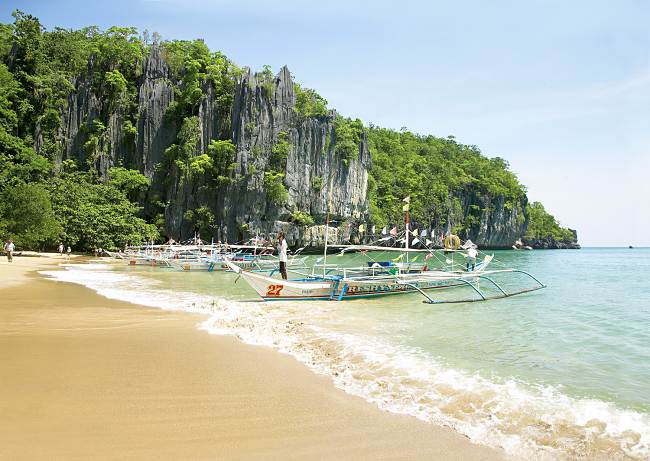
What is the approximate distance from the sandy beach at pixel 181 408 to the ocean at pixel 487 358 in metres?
0.55

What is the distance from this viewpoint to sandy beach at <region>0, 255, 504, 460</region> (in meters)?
3.56

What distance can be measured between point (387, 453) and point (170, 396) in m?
2.47

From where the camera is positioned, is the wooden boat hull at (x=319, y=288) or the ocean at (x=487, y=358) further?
the wooden boat hull at (x=319, y=288)

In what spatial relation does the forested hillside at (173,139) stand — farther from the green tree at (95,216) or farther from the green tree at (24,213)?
the green tree at (24,213)

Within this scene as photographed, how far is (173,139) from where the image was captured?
156 feet

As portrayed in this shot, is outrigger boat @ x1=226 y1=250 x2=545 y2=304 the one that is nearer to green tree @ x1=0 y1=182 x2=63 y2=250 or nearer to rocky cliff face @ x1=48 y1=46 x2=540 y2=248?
green tree @ x1=0 y1=182 x2=63 y2=250

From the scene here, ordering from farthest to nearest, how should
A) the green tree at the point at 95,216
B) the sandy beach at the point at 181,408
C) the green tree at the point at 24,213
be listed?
the green tree at the point at 95,216
the green tree at the point at 24,213
the sandy beach at the point at 181,408

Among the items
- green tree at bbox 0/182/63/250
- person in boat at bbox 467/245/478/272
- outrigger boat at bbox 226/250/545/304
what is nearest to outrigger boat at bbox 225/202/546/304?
outrigger boat at bbox 226/250/545/304

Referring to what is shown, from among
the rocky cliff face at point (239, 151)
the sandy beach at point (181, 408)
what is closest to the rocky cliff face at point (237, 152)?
the rocky cliff face at point (239, 151)

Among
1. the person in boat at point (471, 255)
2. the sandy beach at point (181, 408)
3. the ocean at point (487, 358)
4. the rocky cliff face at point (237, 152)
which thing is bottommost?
the ocean at point (487, 358)

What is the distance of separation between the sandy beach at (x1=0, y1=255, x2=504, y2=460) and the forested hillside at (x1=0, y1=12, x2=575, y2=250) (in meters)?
35.4

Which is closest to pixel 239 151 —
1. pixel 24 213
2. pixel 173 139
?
pixel 173 139

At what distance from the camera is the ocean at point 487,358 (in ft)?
14.9

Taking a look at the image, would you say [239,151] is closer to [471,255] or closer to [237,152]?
[237,152]
